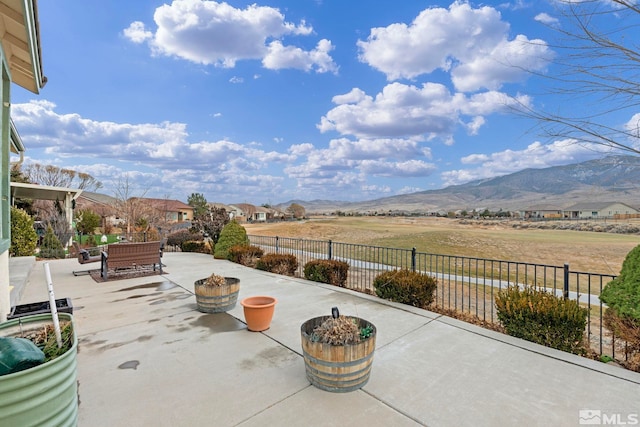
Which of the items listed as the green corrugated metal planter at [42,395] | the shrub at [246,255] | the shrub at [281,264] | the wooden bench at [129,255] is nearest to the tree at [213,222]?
the shrub at [246,255]

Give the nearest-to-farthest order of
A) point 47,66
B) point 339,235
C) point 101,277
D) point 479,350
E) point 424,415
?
point 424,415 < point 479,350 < point 47,66 < point 101,277 < point 339,235

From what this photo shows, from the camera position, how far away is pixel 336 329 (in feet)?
8.73

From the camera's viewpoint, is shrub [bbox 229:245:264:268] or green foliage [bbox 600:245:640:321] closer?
green foliage [bbox 600:245:640:321]

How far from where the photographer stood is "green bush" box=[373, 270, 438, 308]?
4.89 meters

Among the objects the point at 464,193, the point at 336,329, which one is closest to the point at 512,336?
the point at 336,329

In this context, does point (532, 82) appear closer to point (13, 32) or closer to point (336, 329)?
point (336, 329)

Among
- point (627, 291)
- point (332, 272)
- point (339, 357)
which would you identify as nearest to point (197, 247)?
point (332, 272)

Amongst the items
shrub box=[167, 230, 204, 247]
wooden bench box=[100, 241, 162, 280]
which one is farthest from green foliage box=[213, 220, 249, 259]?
shrub box=[167, 230, 204, 247]

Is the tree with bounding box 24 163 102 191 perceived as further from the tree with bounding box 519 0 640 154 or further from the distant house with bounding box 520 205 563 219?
the distant house with bounding box 520 205 563 219

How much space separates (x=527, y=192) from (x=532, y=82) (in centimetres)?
18196

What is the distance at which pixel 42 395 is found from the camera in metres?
1.33

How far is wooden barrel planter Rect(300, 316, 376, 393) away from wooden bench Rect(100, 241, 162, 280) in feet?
20.7

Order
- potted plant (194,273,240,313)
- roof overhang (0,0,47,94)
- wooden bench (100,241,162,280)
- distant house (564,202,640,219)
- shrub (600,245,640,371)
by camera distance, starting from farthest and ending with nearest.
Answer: distant house (564,202,640,219)
wooden bench (100,241,162,280)
potted plant (194,273,240,313)
shrub (600,245,640,371)
roof overhang (0,0,47,94)

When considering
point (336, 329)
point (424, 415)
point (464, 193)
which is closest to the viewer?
point (424, 415)
